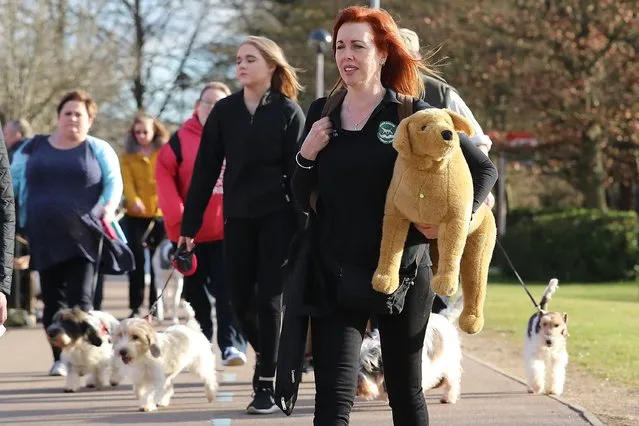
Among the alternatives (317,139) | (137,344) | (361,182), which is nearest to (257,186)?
(137,344)

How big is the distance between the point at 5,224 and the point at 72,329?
4209 millimetres

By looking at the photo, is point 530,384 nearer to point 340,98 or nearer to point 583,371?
point 583,371

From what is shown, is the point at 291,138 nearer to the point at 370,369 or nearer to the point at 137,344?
the point at 370,369

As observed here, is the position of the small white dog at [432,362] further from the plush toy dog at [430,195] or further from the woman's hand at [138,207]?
the woman's hand at [138,207]

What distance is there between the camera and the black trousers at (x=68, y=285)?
32.4 feet

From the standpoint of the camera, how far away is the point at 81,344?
30.7 ft

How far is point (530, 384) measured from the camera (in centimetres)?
905

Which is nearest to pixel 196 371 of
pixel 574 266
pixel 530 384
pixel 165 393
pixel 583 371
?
pixel 165 393

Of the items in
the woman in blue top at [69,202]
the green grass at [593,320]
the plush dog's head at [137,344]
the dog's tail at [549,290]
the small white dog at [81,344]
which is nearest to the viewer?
the plush dog's head at [137,344]

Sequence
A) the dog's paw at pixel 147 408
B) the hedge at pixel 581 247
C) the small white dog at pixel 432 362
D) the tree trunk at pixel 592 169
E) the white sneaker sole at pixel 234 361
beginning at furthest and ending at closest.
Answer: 1. the tree trunk at pixel 592 169
2. the hedge at pixel 581 247
3. the white sneaker sole at pixel 234 361
4. the dog's paw at pixel 147 408
5. the small white dog at pixel 432 362

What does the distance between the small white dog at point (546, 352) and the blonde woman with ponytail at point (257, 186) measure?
208cm

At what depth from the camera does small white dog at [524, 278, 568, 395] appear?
9.02m

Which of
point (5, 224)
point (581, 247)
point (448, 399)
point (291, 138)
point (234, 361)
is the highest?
point (291, 138)

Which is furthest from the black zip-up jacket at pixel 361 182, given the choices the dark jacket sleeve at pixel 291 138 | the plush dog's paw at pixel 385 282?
the dark jacket sleeve at pixel 291 138
